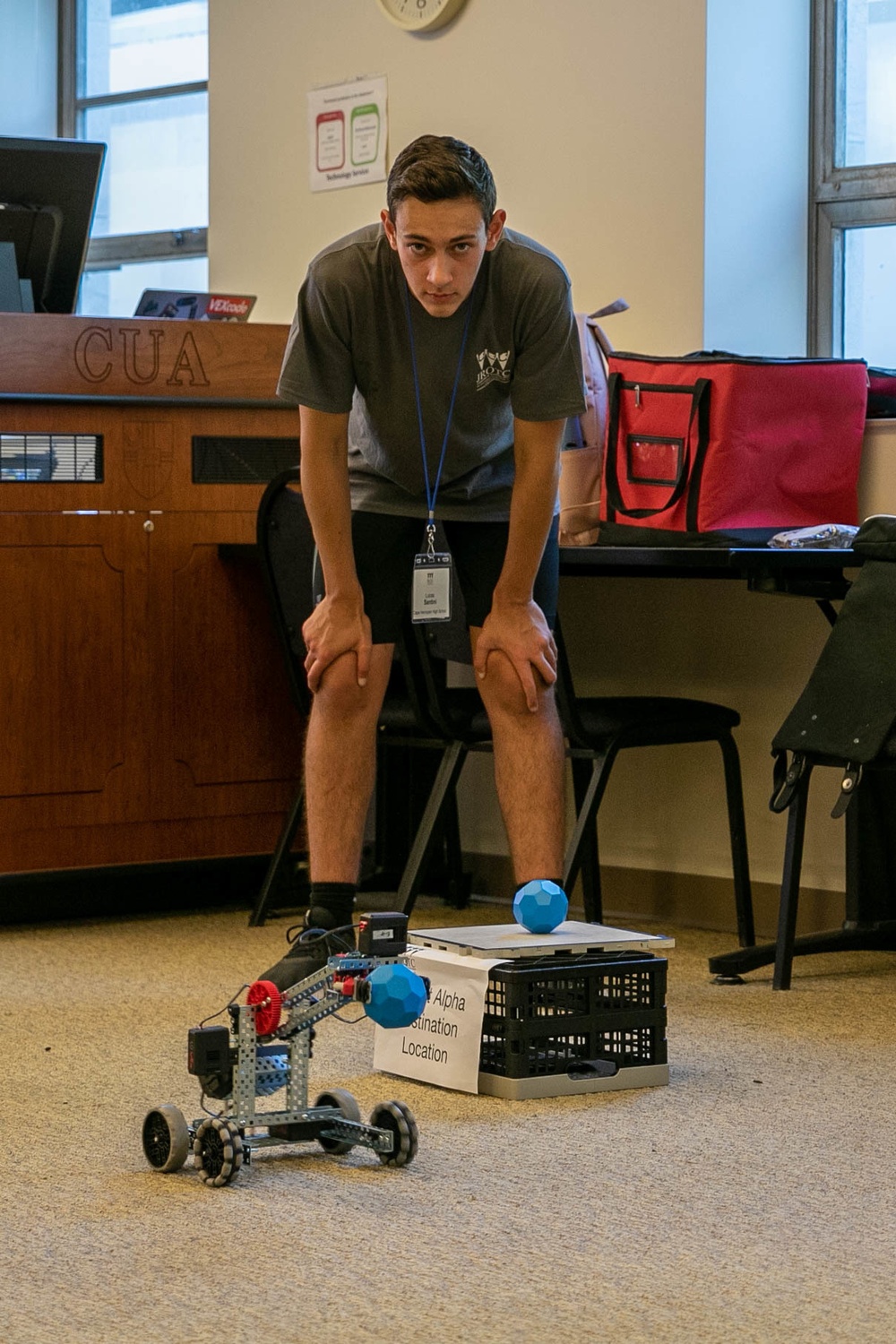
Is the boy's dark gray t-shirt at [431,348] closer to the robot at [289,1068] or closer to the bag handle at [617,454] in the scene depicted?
the bag handle at [617,454]

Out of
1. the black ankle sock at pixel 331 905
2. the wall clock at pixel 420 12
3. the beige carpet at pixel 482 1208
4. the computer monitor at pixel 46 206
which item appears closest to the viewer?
the beige carpet at pixel 482 1208

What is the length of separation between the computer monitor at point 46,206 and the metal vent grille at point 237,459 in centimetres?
50

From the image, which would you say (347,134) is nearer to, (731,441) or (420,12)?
(420,12)

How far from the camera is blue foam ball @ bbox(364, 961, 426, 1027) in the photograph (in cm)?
186

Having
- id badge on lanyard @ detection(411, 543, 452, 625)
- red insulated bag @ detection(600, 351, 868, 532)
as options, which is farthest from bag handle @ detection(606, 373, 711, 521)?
id badge on lanyard @ detection(411, 543, 452, 625)

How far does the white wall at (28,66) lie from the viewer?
575cm

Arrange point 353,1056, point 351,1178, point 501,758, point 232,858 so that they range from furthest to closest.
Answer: point 232,858
point 501,758
point 353,1056
point 351,1178

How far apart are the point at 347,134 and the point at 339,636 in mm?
2068

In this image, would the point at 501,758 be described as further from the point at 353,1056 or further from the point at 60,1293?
the point at 60,1293

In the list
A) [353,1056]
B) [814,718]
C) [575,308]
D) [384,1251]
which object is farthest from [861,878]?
[384,1251]

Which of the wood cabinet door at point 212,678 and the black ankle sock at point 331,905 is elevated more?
the wood cabinet door at point 212,678

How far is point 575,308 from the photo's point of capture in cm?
383

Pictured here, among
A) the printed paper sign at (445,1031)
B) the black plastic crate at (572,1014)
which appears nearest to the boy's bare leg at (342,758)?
the printed paper sign at (445,1031)

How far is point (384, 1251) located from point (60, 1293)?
29cm
